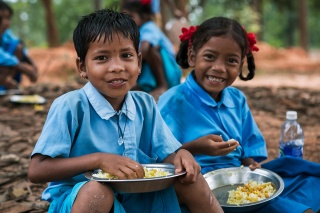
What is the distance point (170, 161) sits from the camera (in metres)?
2.19

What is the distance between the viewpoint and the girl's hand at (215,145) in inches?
90.8

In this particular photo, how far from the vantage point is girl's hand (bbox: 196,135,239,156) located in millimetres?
2307

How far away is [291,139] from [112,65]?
73.1 inches

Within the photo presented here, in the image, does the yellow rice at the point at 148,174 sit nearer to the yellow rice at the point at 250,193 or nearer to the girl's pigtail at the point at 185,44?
the yellow rice at the point at 250,193

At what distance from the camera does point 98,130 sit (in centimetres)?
202

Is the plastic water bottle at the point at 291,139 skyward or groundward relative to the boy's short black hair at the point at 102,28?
groundward

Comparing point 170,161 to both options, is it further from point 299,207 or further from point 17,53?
point 17,53

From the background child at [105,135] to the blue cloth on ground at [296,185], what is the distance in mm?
565

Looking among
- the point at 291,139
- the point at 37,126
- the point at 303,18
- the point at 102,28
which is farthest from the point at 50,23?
the point at 102,28

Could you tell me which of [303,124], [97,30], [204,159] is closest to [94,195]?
[97,30]

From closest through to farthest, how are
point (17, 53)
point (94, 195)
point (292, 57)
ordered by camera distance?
point (94, 195)
point (17, 53)
point (292, 57)

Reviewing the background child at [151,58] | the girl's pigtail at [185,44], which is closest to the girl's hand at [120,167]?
the girl's pigtail at [185,44]

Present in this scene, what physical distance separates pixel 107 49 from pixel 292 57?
687 inches

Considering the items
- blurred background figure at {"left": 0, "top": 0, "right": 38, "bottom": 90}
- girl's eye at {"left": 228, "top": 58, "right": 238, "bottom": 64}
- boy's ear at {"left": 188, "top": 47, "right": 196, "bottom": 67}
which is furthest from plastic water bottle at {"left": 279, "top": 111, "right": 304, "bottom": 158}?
blurred background figure at {"left": 0, "top": 0, "right": 38, "bottom": 90}
